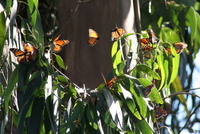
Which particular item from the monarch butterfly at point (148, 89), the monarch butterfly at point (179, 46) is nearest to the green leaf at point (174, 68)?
the monarch butterfly at point (179, 46)

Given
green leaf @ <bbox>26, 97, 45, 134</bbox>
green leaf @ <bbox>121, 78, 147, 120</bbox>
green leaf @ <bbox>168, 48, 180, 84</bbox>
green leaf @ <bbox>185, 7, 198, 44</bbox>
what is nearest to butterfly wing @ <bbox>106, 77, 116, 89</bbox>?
green leaf @ <bbox>121, 78, 147, 120</bbox>

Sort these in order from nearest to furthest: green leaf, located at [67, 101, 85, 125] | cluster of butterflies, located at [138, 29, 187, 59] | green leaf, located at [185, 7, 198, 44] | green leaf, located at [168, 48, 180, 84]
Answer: green leaf, located at [67, 101, 85, 125], cluster of butterflies, located at [138, 29, 187, 59], green leaf, located at [168, 48, 180, 84], green leaf, located at [185, 7, 198, 44]

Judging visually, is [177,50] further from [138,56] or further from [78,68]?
[78,68]

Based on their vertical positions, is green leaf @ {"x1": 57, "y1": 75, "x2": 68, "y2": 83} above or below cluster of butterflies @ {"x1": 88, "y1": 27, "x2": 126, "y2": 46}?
below

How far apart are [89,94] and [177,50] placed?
12.2 inches

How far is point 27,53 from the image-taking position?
3.71 feet

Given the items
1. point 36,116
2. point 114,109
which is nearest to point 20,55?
point 36,116

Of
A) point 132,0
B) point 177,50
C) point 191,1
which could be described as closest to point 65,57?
point 132,0

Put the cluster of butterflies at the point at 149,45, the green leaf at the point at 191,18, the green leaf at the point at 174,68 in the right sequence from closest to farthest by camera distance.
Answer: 1. the cluster of butterflies at the point at 149,45
2. the green leaf at the point at 174,68
3. the green leaf at the point at 191,18

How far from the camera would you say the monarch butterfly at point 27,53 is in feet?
3.70

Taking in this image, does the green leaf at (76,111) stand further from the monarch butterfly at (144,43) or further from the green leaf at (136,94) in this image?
the monarch butterfly at (144,43)

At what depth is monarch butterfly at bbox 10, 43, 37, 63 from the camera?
1127mm

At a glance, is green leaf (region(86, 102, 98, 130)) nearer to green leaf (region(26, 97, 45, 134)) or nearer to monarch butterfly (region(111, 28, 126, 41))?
green leaf (region(26, 97, 45, 134))

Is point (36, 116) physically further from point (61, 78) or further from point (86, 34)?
point (86, 34)
